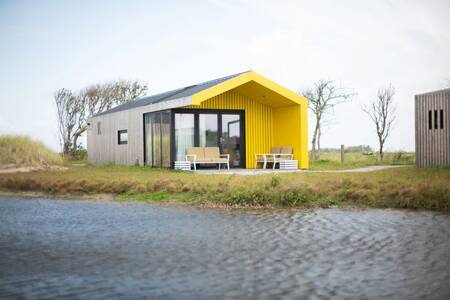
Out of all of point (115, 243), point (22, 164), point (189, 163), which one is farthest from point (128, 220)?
point (22, 164)

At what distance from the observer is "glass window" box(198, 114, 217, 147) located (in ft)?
63.8

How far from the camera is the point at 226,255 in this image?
5.95m

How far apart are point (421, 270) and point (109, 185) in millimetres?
8814

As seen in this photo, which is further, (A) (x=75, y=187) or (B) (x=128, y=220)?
(A) (x=75, y=187)

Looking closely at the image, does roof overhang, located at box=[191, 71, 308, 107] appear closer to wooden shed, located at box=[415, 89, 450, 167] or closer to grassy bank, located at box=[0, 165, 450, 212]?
wooden shed, located at box=[415, 89, 450, 167]

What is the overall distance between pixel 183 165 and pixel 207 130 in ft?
6.32

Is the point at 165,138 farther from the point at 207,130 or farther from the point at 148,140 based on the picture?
the point at 207,130

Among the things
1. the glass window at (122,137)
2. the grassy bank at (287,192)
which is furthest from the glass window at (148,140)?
the grassy bank at (287,192)

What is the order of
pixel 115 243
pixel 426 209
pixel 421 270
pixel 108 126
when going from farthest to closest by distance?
pixel 108 126 < pixel 426 209 < pixel 115 243 < pixel 421 270

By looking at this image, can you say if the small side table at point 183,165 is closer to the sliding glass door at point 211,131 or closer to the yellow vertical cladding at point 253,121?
the sliding glass door at point 211,131

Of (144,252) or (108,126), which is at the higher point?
(108,126)

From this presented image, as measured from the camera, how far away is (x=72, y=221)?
338 inches

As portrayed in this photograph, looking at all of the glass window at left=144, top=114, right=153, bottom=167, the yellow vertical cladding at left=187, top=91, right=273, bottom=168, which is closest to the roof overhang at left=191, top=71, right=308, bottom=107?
the yellow vertical cladding at left=187, top=91, right=273, bottom=168

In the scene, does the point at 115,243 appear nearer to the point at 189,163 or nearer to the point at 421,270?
the point at 421,270
